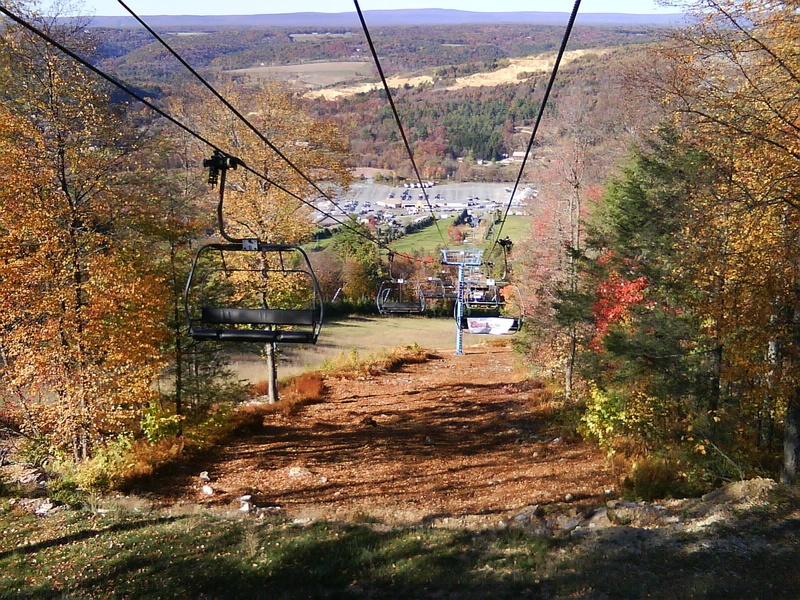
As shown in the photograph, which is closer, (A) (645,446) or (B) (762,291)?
(B) (762,291)

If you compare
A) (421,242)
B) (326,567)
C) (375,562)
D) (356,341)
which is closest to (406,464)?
(375,562)

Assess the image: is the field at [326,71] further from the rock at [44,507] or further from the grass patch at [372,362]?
the rock at [44,507]

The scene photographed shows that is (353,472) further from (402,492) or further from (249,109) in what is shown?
(249,109)

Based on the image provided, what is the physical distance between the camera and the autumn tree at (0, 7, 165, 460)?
10906 millimetres

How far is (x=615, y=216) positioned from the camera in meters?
17.7

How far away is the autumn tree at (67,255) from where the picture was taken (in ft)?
35.8

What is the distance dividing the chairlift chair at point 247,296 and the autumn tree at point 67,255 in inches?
62.3

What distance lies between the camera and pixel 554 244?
853 inches

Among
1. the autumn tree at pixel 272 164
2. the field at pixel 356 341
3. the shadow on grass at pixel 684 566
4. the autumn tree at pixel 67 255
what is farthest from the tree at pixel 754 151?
the field at pixel 356 341

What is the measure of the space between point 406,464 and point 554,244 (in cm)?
1041

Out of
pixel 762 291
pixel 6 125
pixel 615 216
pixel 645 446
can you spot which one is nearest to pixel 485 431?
pixel 645 446

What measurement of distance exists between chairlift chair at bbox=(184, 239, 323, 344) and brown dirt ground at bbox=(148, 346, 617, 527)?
141 inches

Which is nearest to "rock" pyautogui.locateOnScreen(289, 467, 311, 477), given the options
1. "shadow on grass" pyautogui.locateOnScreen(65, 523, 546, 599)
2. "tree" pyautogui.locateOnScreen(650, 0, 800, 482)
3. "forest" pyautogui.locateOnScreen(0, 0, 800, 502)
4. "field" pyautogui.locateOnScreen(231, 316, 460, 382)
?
"forest" pyautogui.locateOnScreen(0, 0, 800, 502)

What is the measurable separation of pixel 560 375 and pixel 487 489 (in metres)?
12.0
